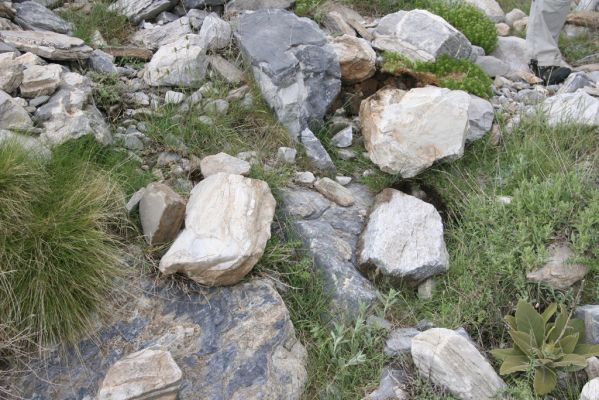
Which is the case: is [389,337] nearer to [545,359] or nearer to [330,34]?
[545,359]

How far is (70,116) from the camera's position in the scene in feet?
15.0

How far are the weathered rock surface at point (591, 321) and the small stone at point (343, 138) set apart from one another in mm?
2369

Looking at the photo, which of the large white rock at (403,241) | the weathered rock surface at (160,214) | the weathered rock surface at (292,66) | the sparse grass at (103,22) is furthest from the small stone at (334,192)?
the sparse grass at (103,22)

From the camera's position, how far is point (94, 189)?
13.1 feet

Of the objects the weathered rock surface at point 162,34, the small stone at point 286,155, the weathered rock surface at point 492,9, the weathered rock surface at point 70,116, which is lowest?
the weathered rock surface at point 492,9

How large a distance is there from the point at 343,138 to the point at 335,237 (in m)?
1.25

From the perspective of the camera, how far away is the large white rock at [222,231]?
3.86 m

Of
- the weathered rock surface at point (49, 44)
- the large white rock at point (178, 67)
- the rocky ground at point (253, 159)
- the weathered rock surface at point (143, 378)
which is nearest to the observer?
the weathered rock surface at point (143, 378)

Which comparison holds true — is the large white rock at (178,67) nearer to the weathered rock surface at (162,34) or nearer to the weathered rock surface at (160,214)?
the weathered rock surface at (162,34)

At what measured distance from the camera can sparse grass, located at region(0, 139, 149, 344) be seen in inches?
139

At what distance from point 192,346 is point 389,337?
125 cm

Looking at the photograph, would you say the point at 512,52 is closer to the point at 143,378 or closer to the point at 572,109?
the point at 572,109

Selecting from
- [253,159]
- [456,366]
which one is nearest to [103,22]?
[253,159]

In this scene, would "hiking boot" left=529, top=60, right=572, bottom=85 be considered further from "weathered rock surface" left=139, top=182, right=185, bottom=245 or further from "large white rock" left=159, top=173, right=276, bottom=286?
"weathered rock surface" left=139, top=182, right=185, bottom=245
